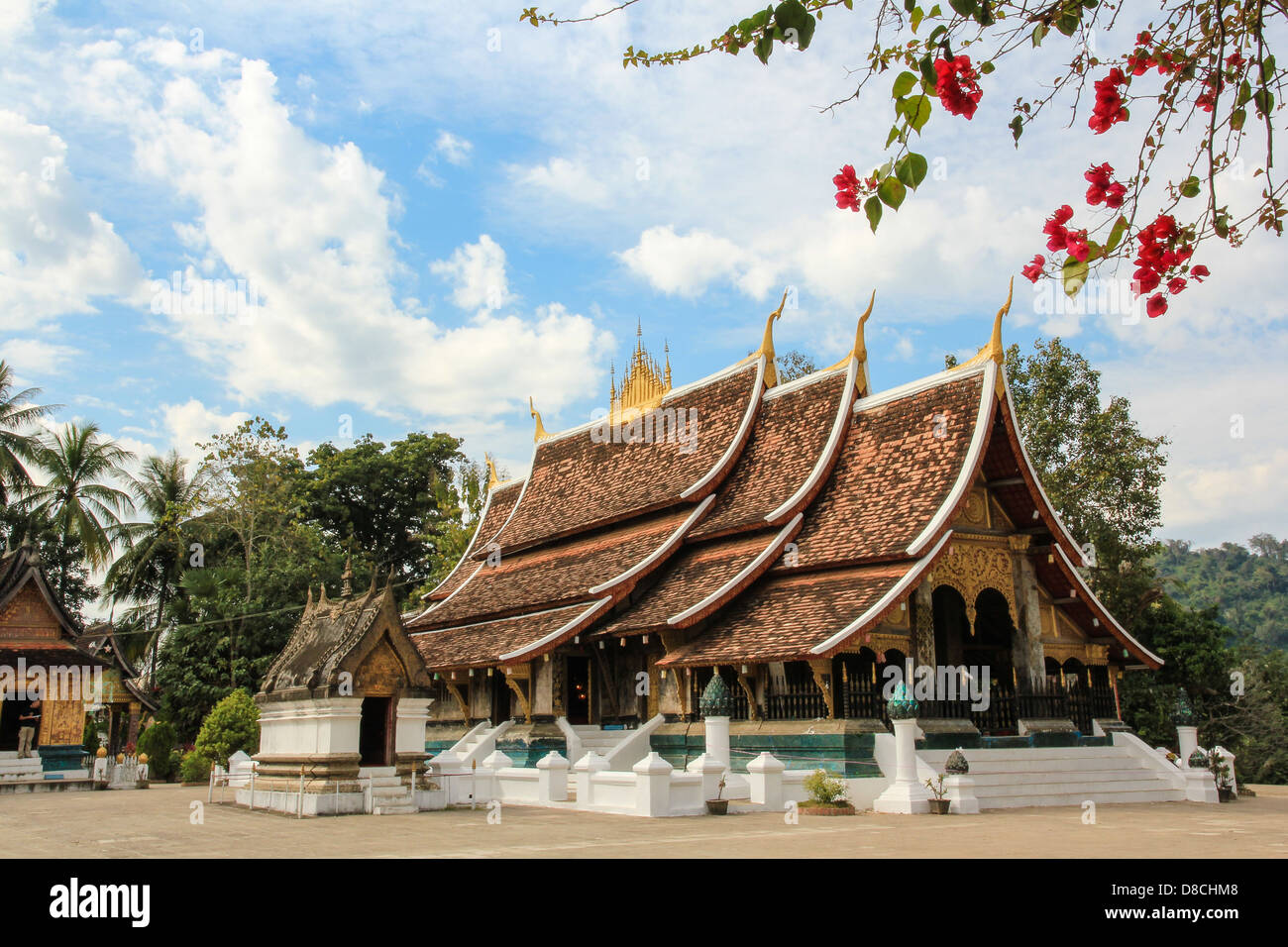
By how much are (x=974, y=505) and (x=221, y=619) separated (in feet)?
63.1

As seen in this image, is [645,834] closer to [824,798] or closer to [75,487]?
[824,798]

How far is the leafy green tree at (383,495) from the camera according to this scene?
39.1m

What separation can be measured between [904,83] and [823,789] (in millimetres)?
9618

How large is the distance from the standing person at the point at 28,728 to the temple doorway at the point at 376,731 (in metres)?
9.73

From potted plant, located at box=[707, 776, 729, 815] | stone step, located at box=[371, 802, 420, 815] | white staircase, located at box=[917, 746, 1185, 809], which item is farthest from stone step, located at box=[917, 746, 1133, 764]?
stone step, located at box=[371, 802, 420, 815]

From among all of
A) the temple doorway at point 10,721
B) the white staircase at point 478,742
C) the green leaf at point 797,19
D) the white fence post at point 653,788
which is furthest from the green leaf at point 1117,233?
the temple doorway at point 10,721

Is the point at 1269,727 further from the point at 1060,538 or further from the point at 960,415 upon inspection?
the point at 960,415

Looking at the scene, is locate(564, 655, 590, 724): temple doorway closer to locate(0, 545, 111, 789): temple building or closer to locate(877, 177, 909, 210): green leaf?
locate(0, 545, 111, 789): temple building

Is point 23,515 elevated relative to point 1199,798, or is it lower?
elevated

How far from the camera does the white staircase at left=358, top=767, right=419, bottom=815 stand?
11.6 metres

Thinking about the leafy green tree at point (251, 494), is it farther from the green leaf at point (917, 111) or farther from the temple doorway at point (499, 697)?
Answer: the green leaf at point (917, 111)

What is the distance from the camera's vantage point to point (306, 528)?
30.9m
